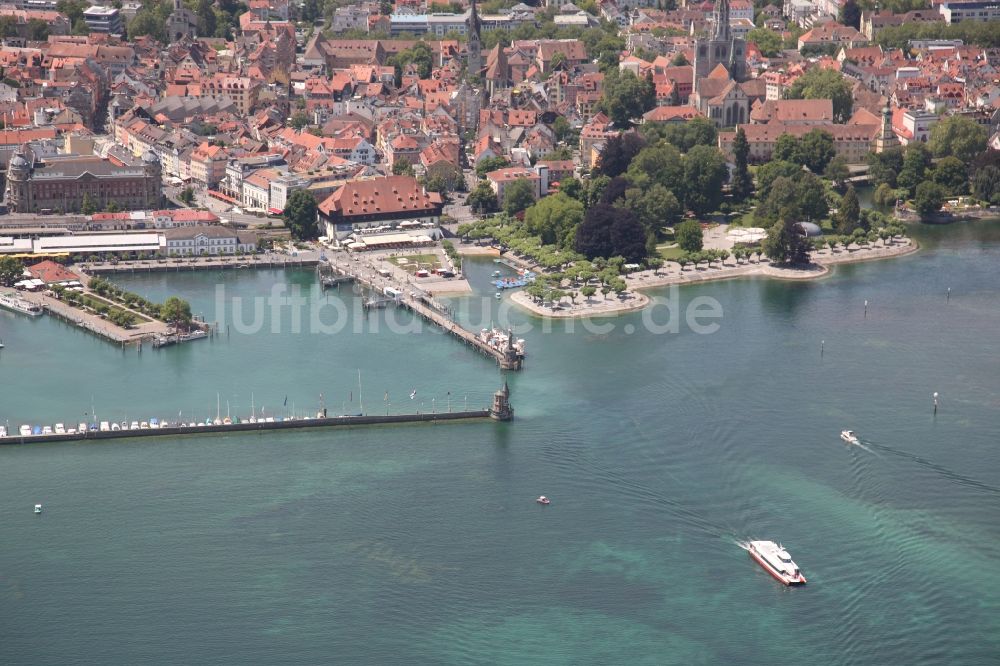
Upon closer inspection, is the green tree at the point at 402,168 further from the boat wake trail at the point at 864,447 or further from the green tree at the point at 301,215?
the boat wake trail at the point at 864,447

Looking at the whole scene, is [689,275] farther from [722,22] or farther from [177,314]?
[722,22]

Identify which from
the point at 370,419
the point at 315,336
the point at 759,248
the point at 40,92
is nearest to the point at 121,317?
the point at 315,336

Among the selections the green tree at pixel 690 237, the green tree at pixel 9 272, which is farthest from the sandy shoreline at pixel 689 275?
the green tree at pixel 9 272

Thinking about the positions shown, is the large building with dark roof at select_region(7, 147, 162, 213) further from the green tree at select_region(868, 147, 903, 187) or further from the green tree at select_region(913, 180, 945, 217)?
the green tree at select_region(913, 180, 945, 217)

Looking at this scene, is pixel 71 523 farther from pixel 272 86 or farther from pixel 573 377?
pixel 272 86

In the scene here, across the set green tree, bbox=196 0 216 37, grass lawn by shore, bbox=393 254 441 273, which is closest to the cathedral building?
grass lawn by shore, bbox=393 254 441 273
